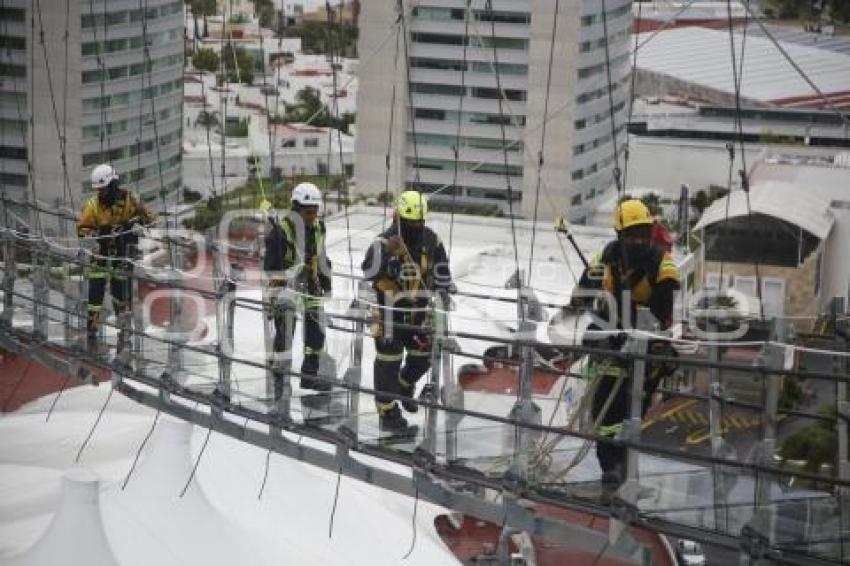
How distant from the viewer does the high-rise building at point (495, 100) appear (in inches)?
1324

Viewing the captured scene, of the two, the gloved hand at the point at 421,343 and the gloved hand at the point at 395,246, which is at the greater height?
the gloved hand at the point at 395,246

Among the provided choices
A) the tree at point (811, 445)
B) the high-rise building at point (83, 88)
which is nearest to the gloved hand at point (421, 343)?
the tree at point (811, 445)

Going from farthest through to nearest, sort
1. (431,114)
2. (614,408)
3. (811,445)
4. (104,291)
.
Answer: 1. (431,114)
2. (811,445)
3. (104,291)
4. (614,408)

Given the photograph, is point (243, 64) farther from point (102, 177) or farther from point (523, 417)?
point (523, 417)

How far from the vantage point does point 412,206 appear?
603 centimetres

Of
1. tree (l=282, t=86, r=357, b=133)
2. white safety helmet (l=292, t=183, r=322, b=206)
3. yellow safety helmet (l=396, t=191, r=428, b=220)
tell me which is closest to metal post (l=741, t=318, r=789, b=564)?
yellow safety helmet (l=396, t=191, r=428, b=220)

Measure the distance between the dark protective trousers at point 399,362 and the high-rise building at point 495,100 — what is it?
88.3 feet

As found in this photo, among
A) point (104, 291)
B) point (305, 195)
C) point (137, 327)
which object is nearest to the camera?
point (305, 195)

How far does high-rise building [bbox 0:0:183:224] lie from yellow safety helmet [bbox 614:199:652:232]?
23779 millimetres

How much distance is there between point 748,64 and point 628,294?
4212 centimetres

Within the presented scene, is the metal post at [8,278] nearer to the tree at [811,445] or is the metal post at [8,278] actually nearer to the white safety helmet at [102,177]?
the white safety helmet at [102,177]

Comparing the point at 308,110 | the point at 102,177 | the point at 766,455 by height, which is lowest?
the point at 308,110

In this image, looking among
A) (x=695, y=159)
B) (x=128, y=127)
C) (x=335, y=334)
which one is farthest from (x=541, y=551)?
(x=695, y=159)

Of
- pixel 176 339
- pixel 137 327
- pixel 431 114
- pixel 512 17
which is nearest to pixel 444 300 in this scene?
pixel 176 339
